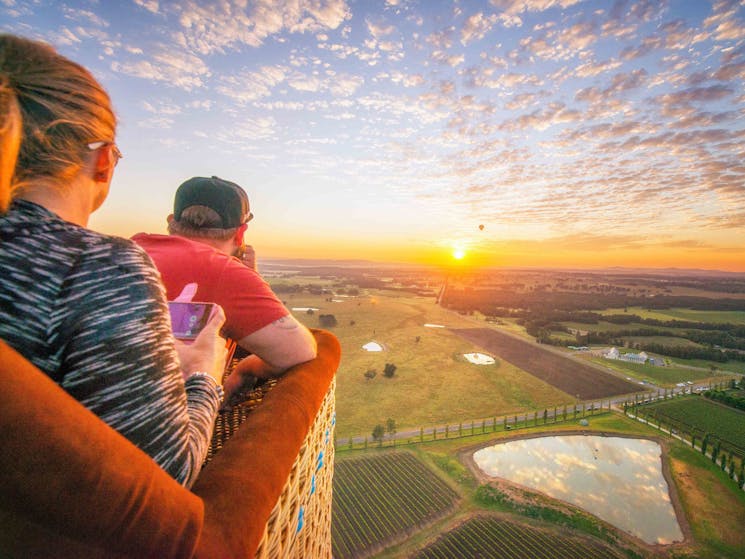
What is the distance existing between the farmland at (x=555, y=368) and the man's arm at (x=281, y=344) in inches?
2580

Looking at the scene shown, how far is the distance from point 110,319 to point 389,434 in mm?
47632

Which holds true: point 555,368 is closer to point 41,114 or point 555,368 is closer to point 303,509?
point 303,509

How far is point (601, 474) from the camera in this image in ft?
134

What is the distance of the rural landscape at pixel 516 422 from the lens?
104ft

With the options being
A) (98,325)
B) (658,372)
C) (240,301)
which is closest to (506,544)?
(240,301)

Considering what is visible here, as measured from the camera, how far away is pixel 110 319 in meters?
0.90

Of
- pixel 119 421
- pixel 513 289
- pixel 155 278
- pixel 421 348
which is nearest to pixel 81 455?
pixel 119 421

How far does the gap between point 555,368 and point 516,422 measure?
78.6ft

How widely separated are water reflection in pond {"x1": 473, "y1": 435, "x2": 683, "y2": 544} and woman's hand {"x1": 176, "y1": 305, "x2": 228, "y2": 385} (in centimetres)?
4336

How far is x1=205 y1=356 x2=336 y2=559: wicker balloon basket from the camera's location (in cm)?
122

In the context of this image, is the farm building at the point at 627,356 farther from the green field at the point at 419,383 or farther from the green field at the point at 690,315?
the green field at the point at 690,315

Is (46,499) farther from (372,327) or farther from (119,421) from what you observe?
(372,327)

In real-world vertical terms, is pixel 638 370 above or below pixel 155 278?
below

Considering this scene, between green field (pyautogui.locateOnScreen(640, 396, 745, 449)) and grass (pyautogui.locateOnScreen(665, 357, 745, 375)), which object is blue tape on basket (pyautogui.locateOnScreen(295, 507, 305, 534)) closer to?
green field (pyautogui.locateOnScreen(640, 396, 745, 449))
